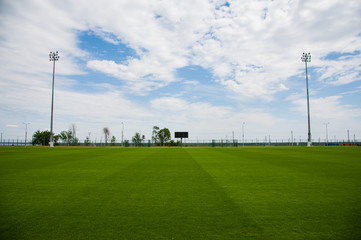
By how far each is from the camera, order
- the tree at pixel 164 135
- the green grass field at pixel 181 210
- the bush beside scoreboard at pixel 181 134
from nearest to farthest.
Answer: the green grass field at pixel 181 210 → the bush beside scoreboard at pixel 181 134 → the tree at pixel 164 135

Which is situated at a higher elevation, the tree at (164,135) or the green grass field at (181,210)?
the tree at (164,135)

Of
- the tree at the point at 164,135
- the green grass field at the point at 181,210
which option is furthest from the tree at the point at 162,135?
the green grass field at the point at 181,210

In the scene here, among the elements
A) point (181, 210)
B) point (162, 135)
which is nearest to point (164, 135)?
point (162, 135)

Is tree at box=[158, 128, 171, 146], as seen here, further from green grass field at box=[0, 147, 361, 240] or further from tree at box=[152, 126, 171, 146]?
green grass field at box=[0, 147, 361, 240]

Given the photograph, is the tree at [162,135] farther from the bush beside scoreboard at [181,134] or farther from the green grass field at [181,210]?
the green grass field at [181,210]

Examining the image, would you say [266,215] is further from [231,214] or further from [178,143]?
[178,143]

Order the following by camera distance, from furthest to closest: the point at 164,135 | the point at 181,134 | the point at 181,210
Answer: the point at 164,135 < the point at 181,134 < the point at 181,210

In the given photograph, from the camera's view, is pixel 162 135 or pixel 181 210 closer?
pixel 181 210

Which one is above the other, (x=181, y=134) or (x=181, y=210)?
(x=181, y=134)

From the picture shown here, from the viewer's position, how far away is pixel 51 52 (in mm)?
48031

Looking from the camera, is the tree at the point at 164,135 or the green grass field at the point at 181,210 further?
the tree at the point at 164,135

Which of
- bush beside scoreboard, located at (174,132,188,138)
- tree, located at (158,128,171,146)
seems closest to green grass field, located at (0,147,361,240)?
bush beside scoreboard, located at (174,132,188,138)

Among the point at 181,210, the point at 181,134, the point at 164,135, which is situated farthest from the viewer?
the point at 164,135

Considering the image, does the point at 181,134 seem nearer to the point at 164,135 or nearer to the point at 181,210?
the point at 164,135
